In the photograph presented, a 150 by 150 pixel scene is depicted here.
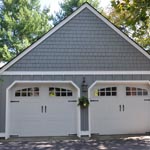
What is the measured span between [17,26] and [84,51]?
14618 mm

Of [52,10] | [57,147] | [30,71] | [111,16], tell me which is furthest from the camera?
[52,10]

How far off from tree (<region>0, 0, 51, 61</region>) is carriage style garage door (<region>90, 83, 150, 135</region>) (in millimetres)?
13865

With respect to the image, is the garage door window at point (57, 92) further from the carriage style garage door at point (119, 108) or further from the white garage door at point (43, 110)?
the carriage style garage door at point (119, 108)

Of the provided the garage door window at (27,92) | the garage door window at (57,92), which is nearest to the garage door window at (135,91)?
the garage door window at (57,92)

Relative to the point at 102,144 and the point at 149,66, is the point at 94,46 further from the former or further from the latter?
the point at 102,144

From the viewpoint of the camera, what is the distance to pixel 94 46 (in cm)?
1313

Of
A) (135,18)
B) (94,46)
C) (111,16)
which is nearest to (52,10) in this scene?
(111,16)

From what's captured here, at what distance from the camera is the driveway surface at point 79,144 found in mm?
10158

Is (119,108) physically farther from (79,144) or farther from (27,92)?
(27,92)

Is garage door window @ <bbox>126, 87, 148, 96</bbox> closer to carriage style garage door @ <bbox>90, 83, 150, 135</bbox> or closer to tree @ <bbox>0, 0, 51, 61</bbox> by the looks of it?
carriage style garage door @ <bbox>90, 83, 150, 135</bbox>

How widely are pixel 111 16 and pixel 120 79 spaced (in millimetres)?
10320

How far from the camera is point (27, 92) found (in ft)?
42.8

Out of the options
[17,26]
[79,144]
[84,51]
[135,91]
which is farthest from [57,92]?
[17,26]

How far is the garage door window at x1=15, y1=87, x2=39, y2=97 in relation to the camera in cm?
1298
